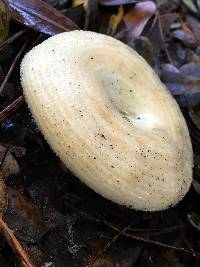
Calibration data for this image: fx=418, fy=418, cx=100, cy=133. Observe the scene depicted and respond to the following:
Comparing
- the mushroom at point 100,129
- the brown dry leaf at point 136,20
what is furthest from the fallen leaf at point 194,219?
the brown dry leaf at point 136,20

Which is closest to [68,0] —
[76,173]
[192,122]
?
[192,122]

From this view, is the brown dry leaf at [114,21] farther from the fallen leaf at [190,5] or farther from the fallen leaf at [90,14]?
the fallen leaf at [190,5]

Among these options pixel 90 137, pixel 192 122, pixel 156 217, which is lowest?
pixel 156 217

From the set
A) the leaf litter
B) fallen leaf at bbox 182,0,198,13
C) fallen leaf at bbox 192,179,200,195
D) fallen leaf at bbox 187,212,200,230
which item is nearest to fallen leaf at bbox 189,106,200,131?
the leaf litter

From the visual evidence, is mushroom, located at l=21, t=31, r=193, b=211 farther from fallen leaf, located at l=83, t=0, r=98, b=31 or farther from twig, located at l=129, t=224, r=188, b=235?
fallen leaf, located at l=83, t=0, r=98, b=31

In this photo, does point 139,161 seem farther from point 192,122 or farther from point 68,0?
point 68,0

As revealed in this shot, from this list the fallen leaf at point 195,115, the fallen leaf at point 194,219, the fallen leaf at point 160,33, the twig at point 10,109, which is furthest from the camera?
the fallen leaf at point 160,33

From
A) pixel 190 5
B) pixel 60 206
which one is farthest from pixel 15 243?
pixel 190 5
